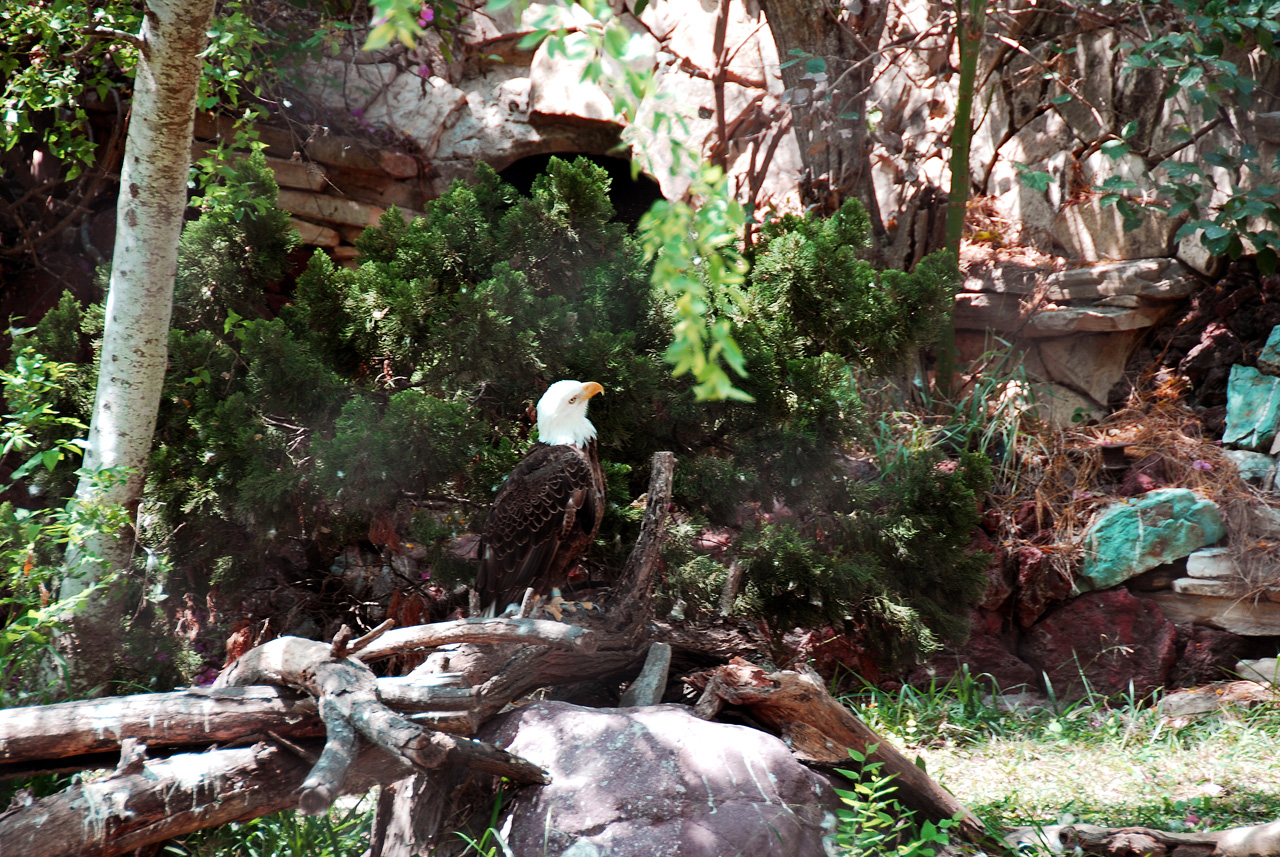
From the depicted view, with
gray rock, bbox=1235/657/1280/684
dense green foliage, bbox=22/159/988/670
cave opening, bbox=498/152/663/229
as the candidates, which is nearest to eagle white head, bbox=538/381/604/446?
dense green foliage, bbox=22/159/988/670

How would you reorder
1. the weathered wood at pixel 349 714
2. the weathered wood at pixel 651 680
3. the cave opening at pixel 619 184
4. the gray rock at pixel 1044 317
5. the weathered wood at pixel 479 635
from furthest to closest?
the cave opening at pixel 619 184
the gray rock at pixel 1044 317
the weathered wood at pixel 651 680
the weathered wood at pixel 479 635
the weathered wood at pixel 349 714

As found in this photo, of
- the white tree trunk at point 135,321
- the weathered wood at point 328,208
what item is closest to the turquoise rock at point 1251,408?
the white tree trunk at point 135,321

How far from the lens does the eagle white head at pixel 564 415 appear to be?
11.5 feet

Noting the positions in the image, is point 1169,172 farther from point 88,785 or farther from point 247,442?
point 88,785

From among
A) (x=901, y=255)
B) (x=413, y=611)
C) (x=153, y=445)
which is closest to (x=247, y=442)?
(x=153, y=445)

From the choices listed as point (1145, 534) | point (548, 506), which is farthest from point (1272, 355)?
point (548, 506)

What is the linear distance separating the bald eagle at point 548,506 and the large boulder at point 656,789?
32.1 inches

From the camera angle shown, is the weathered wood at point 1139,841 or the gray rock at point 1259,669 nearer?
the weathered wood at point 1139,841

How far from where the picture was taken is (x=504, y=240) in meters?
3.93

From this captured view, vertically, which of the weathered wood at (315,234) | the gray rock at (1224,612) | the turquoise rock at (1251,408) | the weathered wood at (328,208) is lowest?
the gray rock at (1224,612)

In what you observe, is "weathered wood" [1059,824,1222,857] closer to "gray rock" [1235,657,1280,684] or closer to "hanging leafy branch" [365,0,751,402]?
"hanging leafy branch" [365,0,751,402]

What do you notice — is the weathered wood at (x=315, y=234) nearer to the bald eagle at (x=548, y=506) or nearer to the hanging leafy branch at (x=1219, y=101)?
the bald eagle at (x=548, y=506)

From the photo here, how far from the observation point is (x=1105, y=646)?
5238 mm

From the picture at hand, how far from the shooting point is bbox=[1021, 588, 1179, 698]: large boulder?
5.17 m
